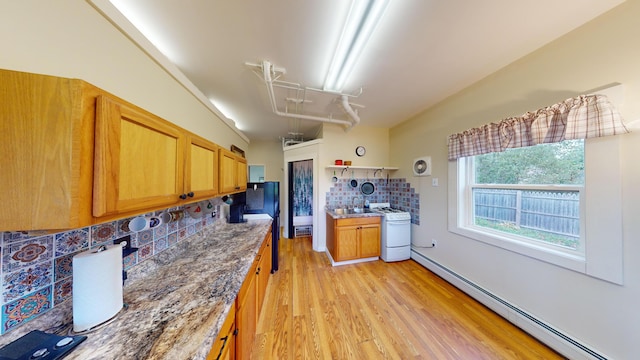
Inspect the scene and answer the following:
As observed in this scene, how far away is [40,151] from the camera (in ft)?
1.83

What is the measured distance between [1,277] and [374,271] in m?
2.96

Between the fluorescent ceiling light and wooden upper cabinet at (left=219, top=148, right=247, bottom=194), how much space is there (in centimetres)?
134

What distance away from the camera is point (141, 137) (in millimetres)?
813

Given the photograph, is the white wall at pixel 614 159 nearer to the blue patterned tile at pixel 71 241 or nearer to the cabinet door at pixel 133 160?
the cabinet door at pixel 133 160

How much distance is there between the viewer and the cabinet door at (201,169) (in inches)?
46.1

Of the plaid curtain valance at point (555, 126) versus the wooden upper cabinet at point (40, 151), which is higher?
the plaid curtain valance at point (555, 126)

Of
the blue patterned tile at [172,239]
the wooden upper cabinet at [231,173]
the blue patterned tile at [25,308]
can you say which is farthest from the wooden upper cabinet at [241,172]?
the blue patterned tile at [25,308]

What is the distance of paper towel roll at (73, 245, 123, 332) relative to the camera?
2.32ft

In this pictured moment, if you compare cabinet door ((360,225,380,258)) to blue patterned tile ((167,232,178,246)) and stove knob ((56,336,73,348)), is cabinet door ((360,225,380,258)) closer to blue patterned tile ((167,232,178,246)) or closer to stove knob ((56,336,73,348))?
blue patterned tile ((167,232,178,246))

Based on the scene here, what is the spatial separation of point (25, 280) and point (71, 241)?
0.55ft

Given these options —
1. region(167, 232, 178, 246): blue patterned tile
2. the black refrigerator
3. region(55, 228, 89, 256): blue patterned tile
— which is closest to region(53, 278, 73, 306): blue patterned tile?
region(55, 228, 89, 256): blue patterned tile

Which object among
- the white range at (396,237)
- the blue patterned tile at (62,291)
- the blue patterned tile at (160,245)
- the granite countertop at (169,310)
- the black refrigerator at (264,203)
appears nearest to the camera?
the granite countertop at (169,310)

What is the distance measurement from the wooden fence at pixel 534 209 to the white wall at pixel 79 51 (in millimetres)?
3241

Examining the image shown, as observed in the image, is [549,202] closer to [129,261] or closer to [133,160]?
[133,160]
